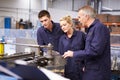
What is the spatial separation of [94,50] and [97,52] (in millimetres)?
31

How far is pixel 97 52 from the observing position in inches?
84.7

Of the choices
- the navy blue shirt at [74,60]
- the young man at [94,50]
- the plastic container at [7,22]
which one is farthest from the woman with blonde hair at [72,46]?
the plastic container at [7,22]

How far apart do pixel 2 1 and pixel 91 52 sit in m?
9.04

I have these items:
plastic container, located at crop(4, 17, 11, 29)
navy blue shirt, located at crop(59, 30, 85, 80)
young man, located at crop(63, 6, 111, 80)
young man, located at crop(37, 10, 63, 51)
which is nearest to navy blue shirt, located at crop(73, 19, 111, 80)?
young man, located at crop(63, 6, 111, 80)

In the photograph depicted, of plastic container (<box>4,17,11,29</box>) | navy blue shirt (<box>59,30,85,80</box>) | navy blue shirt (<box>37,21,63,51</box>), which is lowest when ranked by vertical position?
navy blue shirt (<box>59,30,85,80</box>)

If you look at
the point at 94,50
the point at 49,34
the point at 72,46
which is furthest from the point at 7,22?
the point at 94,50

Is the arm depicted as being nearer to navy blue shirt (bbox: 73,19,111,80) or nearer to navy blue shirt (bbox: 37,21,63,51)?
navy blue shirt (bbox: 73,19,111,80)

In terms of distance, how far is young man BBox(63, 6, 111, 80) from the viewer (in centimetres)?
216

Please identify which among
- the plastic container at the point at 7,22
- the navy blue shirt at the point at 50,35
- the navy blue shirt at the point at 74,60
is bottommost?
the navy blue shirt at the point at 74,60

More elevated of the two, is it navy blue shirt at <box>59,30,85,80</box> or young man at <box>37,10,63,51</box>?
young man at <box>37,10,63,51</box>

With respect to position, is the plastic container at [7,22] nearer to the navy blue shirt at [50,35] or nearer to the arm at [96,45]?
the navy blue shirt at [50,35]

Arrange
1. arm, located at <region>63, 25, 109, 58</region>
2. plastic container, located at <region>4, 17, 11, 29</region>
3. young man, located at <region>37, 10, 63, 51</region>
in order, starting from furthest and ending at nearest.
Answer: plastic container, located at <region>4, 17, 11, 29</region>
young man, located at <region>37, 10, 63, 51</region>
arm, located at <region>63, 25, 109, 58</region>

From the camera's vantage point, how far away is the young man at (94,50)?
2160mm

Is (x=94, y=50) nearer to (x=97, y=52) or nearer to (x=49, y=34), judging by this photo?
(x=97, y=52)
